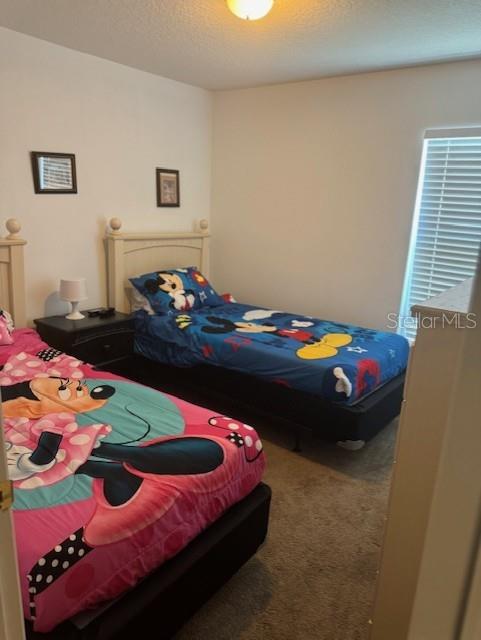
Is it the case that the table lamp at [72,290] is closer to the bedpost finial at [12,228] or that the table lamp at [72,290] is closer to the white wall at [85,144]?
the white wall at [85,144]

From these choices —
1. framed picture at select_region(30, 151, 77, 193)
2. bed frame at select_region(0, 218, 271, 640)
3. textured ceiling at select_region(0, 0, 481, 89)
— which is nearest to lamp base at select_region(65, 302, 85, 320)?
framed picture at select_region(30, 151, 77, 193)

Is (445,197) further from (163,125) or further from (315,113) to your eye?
(163,125)

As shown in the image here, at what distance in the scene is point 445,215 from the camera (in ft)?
10.8

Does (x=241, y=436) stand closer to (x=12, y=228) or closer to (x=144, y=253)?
(x=12, y=228)

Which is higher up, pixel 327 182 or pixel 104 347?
pixel 327 182

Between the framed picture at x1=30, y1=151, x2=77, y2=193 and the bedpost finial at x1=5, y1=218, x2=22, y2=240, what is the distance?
13.7 inches

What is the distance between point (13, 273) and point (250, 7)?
2.11m

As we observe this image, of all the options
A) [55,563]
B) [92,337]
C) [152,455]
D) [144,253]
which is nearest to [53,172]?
[144,253]

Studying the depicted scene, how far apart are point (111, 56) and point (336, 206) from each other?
6.77ft

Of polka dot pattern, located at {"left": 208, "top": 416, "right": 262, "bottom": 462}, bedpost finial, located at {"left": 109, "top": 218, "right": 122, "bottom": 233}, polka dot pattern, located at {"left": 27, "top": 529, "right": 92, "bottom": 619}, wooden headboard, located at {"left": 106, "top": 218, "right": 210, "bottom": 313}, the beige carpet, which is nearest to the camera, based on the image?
polka dot pattern, located at {"left": 27, "top": 529, "right": 92, "bottom": 619}

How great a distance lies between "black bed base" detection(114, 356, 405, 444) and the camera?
2607 millimetres

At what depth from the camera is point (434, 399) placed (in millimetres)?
1143


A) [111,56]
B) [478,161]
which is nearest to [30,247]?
[111,56]

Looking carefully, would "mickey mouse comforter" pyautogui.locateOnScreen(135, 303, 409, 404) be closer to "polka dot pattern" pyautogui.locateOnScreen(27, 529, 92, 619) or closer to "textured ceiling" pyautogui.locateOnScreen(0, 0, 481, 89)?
"polka dot pattern" pyautogui.locateOnScreen(27, 529, 92, 619)
